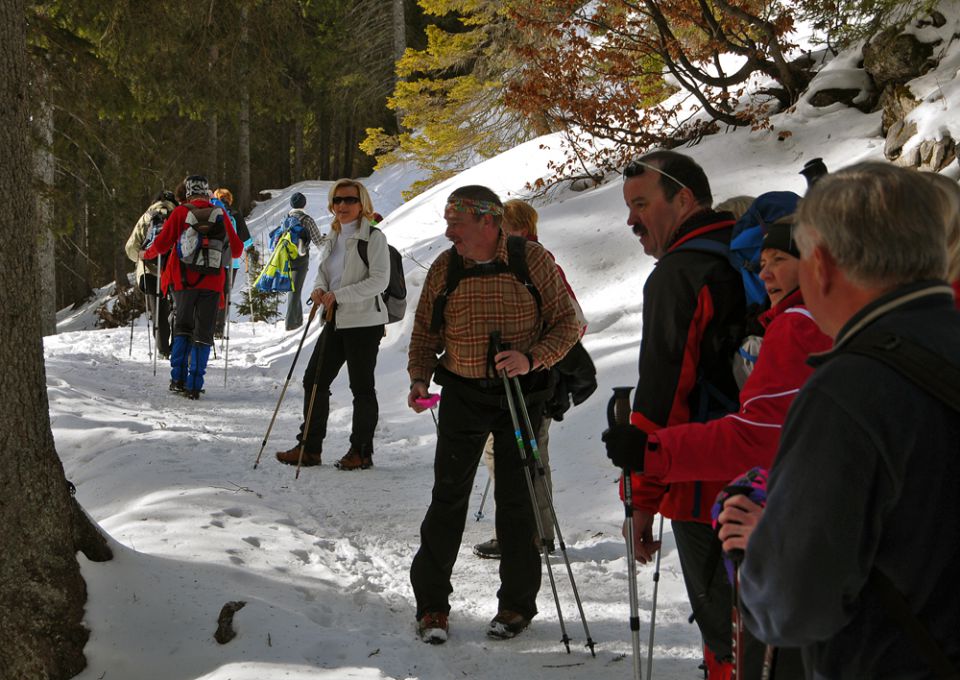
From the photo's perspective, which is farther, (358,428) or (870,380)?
(358,428)

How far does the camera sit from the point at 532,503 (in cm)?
436

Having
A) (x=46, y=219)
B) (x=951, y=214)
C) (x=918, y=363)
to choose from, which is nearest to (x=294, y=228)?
(x=46, y=219)

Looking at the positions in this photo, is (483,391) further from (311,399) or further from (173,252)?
(173,252)

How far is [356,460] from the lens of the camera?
24.7 feet

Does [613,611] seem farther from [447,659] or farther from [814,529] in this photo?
[814,529]

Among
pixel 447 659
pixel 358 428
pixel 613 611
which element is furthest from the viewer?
pixel 358 428

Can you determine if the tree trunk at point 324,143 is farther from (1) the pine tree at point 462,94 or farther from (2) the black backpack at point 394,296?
(2) the black backpack at point 394,296

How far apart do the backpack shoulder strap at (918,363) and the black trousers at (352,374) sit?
19.8 ft

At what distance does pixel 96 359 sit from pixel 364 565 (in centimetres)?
927

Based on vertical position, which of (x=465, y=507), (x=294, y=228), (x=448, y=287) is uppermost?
(x=294, y=228)

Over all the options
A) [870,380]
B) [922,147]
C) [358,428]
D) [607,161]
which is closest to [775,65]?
[607,161]

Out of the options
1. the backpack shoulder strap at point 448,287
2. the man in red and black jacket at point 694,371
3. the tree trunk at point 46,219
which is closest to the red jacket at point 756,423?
the man in red and black jacket at point 694,371

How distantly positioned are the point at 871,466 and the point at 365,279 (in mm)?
6023

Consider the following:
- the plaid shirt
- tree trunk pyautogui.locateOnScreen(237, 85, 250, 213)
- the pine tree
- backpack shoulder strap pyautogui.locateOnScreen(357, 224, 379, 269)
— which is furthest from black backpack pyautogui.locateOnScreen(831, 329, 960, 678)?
tree trunk pyautogui.locateOnScreen(237, 85, 250, 213)
